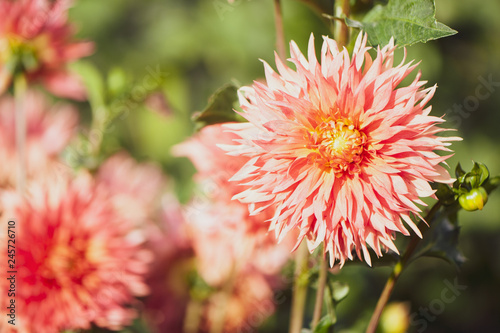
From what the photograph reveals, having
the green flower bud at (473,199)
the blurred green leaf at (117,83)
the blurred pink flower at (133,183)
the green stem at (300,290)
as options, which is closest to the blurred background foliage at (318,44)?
the blurred pink flower at (133,183)

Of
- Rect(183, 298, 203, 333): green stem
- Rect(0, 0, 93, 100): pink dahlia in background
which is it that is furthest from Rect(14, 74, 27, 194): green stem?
Rect(183, 298, 203, 333): green stem

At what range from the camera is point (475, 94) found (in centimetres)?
164

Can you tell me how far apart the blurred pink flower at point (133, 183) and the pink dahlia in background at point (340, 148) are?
42 centimetres

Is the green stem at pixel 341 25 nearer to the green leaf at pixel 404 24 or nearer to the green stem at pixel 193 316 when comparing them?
the green leaf at pixel 404 24

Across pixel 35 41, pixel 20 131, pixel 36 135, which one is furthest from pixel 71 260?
pixel 36 135

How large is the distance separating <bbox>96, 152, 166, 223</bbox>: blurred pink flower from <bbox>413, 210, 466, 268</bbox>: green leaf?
427 mm

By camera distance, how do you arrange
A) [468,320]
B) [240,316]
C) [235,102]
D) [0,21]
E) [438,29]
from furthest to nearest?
1. [468,320]
2. [240,316]
3. [0,21]
4. [235,102]
5. [438,29]

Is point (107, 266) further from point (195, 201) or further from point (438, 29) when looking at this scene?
point (438, 29)

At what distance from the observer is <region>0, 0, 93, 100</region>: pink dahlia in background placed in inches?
27.0

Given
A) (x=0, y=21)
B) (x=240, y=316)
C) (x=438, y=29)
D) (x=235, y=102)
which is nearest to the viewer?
(x=438, y=29)

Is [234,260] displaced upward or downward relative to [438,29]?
downward

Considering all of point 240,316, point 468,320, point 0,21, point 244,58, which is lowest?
point 468,320

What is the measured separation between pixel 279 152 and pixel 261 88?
0.05 m

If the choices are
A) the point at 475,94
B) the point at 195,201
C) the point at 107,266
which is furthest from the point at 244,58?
the point at 107,266
